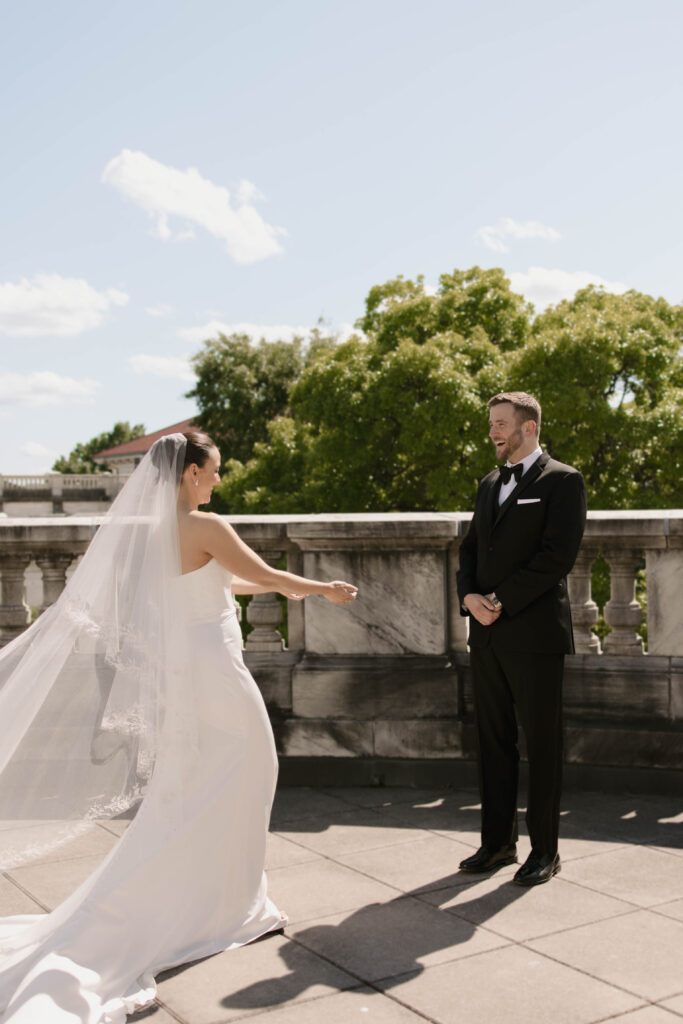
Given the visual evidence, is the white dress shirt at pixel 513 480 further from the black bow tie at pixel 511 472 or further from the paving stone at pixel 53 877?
the paving stone at pixel 53 877

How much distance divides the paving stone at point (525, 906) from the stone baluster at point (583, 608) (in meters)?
1.81

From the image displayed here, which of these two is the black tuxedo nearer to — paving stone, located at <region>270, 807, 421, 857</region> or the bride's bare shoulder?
paving stone, located at <region>270, 807, 421, 857</region>

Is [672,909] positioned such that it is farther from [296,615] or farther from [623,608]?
[296,615]

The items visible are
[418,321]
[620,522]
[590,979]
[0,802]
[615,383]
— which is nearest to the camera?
[590,979]

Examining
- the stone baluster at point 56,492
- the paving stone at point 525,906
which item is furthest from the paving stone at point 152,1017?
the stone baluster at point 56,492

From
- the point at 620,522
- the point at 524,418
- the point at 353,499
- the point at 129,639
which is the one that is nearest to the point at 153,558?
the point at 129,639

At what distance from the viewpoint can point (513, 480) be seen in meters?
4.70

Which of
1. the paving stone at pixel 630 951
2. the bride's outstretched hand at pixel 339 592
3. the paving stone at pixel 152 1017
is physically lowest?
the paving stone at pixel 152 1017

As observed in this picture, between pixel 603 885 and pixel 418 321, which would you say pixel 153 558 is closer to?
pixel 603 885

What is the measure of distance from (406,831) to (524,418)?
2.19 meters

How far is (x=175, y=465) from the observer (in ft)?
13.4

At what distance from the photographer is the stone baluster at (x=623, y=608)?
5996 mm

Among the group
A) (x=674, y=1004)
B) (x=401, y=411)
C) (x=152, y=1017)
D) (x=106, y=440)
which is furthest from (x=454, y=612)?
(x=106, y=440)

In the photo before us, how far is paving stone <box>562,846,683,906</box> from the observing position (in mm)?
4293
